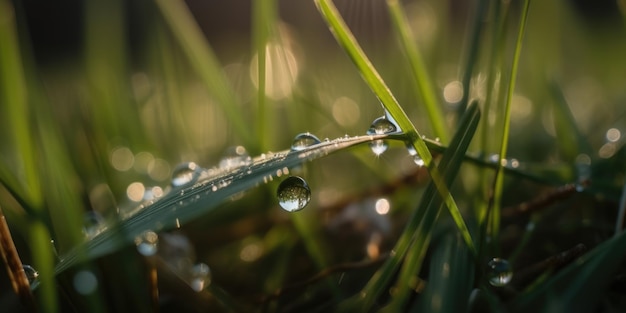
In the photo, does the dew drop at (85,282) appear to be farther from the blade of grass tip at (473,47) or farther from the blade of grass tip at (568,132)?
the blade of grass tip at (568,132)

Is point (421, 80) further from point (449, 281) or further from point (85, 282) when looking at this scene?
point (85, 282)

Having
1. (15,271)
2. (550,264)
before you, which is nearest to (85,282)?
(15,271)

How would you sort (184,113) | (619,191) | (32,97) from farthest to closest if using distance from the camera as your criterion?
(184,113) < (32,97) < (619,191)

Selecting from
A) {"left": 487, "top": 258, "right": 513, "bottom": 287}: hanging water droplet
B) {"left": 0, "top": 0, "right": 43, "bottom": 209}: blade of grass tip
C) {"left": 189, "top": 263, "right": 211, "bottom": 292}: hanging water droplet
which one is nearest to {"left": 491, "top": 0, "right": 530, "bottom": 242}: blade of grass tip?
{"left": 487, "top": 258, "right": 513, "bottom": 287}: hanging water droplet

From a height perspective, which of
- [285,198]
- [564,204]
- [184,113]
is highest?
[184,113]

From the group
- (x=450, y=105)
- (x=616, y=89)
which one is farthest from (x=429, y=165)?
(x=616, y=89)

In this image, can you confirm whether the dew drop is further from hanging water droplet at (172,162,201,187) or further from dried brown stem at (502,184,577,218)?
dried brown stem at (502,184,577,218)

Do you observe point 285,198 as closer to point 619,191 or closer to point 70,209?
point 70,209

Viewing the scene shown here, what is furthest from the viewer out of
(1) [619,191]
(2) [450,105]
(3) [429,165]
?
(2) [450,105]
